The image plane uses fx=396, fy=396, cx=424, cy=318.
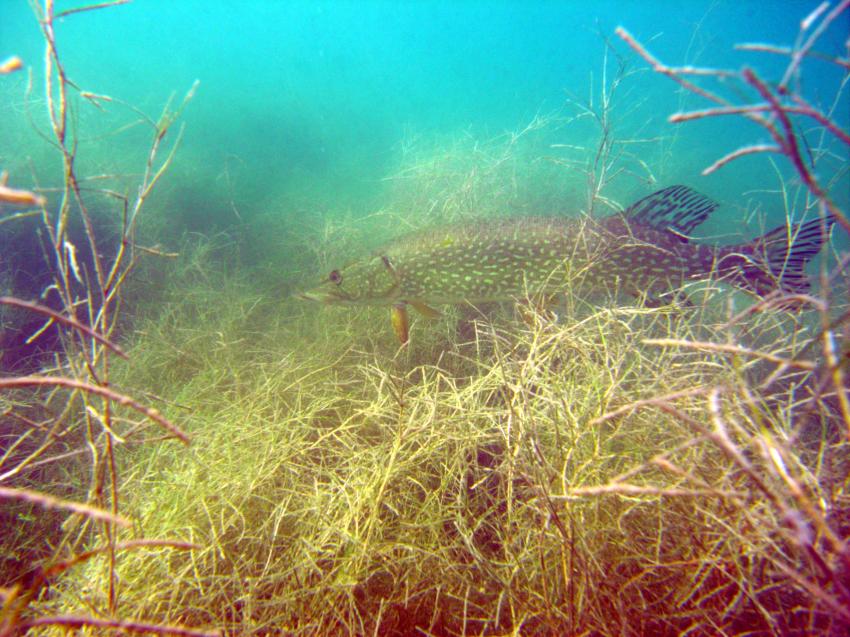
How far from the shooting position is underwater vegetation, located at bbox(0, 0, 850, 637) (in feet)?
4.09

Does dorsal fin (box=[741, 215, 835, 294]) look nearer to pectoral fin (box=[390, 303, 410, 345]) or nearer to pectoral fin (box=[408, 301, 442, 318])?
pectoral fin (box=[408, 301, 442, 318])

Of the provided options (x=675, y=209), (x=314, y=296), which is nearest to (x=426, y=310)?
(x=314, y=296)

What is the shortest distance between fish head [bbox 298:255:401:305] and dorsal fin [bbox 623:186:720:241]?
269 cm

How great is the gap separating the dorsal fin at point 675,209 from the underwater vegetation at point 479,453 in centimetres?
3

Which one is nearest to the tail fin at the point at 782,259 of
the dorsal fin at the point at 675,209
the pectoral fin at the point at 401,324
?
the dorsal fin at the point at 675,209

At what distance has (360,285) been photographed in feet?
16.0

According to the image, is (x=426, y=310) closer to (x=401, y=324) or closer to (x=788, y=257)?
(x=401, y=324)

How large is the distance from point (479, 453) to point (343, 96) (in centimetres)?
3971

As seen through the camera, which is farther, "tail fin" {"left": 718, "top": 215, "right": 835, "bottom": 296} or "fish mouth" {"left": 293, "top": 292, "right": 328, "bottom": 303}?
"fish mouth" {"left": 293, "top": 292, "right": 328, "bottom": 303}

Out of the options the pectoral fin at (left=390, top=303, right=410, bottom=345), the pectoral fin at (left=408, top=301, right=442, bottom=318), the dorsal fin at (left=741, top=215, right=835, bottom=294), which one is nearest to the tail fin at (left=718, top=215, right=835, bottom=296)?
the dorsal fin at (left=741, top=215, right=835, bottom=294)

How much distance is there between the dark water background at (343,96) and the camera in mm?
9078

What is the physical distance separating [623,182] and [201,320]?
13.6 m

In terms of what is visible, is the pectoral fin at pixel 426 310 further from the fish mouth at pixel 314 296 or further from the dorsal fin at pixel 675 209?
the dorsal fin at pixel 675 209

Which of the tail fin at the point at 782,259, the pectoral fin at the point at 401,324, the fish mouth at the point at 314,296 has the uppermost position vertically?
the tail fin at the point at 782,259
